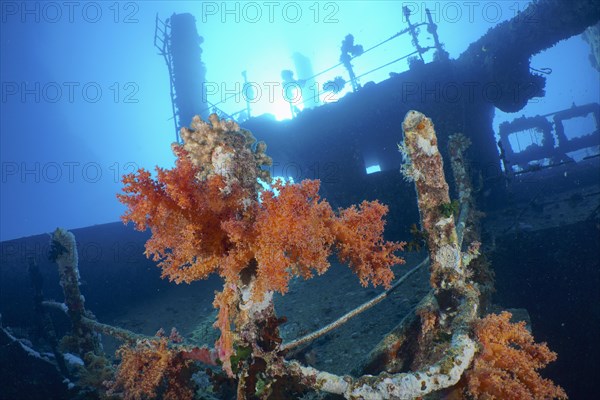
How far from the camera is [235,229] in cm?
259

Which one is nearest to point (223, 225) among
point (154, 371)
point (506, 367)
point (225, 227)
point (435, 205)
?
point (225, 227)

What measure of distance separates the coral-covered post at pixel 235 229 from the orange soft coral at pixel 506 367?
4.48 ft

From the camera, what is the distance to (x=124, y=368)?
3348mm

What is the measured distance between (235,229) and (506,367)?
2.56 m

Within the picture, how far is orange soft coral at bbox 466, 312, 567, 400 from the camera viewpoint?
2.50 m

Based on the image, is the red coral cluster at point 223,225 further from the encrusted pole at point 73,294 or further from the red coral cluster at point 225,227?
the encrusted pole at point 73,294

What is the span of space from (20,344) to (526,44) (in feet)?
47.2

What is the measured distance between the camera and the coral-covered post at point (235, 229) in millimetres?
2584

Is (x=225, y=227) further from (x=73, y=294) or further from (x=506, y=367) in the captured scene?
(x=73, y=294)

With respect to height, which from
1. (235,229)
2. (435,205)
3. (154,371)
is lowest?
(154,371)

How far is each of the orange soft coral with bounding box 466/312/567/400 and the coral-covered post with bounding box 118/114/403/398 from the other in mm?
1364

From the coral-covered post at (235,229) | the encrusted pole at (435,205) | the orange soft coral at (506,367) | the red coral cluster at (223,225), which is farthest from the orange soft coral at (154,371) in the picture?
the encrusted pole at (435,205)

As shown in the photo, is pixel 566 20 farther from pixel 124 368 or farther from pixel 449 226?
pixel 124 368

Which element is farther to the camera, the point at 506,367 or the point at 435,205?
the point at 435,205
